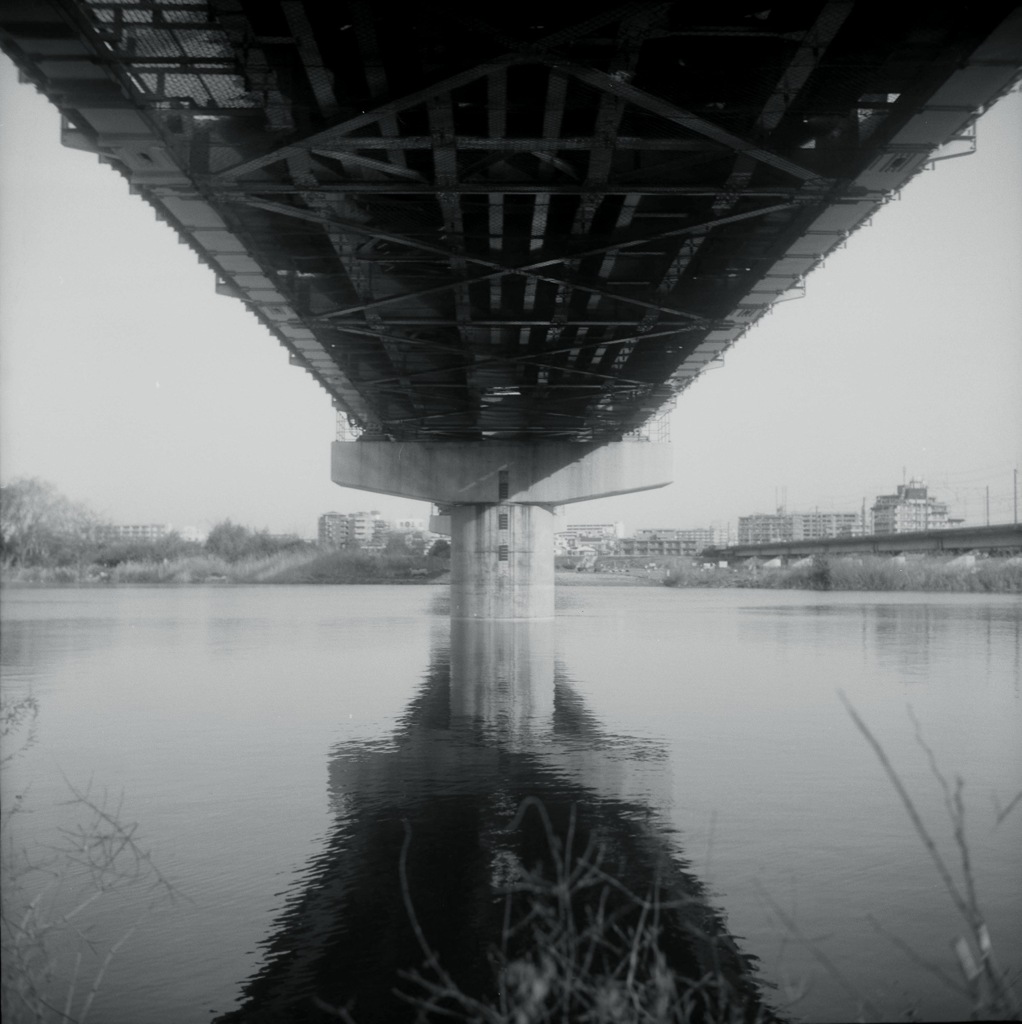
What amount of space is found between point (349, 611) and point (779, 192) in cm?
5183

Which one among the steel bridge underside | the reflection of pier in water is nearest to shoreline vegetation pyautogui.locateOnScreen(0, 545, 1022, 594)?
the steel bridge underside

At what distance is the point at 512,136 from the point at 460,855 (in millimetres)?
10060

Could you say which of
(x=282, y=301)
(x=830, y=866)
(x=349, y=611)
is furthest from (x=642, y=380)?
(x=349, y=611)

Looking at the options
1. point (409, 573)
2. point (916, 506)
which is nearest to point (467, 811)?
point (409, 573)

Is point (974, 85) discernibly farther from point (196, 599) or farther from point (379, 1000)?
point (196, 599)

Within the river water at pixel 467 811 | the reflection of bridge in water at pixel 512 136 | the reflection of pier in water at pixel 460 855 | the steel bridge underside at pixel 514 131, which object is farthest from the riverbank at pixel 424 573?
the reflection of pier in water at pixel 460 855

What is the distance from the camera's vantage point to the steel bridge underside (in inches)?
522

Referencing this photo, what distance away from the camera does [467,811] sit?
14.1m

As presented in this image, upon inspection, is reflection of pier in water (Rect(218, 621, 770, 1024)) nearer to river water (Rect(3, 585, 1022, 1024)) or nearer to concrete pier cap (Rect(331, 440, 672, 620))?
river water (Rect(3, 585, 1022, 1024))

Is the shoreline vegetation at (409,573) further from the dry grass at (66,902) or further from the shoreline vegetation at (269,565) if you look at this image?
the dry grass at (66,902)

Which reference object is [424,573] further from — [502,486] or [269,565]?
[502,486]

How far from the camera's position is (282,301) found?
25203 millimetres

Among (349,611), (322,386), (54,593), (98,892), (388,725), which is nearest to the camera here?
(98,892)

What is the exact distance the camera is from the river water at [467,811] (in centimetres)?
901
